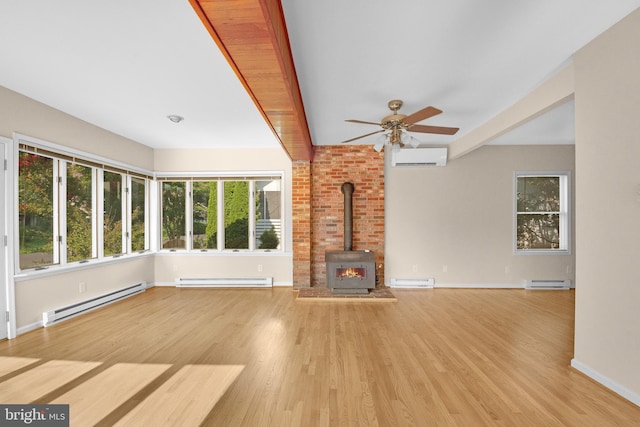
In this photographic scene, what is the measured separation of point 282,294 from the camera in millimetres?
4828

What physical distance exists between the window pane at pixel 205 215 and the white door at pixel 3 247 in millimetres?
2612

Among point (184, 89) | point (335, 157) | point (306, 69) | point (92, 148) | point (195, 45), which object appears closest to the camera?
point (195, 45)

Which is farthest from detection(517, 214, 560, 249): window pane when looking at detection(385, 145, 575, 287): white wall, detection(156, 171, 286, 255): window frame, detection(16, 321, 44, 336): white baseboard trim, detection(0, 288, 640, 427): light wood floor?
detection(16, 321, 44, 336): white baseboard trim

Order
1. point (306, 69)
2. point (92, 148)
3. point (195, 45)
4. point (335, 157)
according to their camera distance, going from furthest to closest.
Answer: point (335, 157)
point (92, 148)
point (306, 69)
point (195, 45)

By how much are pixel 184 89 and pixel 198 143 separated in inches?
89.3

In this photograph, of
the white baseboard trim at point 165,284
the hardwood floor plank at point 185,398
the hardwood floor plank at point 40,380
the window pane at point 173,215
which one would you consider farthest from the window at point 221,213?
the hardwood floor plank at point 185,398

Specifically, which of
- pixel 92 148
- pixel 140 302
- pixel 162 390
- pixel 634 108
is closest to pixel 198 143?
pixel 92 148

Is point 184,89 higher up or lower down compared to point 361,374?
higher up

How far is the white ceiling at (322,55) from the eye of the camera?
1.89 meters

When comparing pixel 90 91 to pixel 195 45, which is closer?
pixel 195 45

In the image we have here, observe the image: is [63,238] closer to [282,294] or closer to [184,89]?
[184,89]

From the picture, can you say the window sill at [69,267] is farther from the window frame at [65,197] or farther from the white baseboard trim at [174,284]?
the white baseboard trim at [174,284]

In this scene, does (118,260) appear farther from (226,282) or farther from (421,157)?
(421,157)

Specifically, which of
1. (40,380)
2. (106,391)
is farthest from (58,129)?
(106,391)
